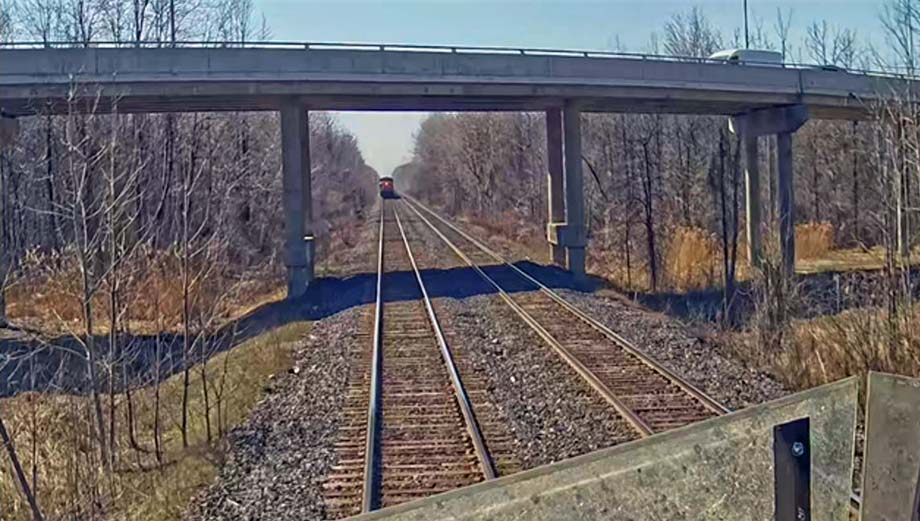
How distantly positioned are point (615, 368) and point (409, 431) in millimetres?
3772

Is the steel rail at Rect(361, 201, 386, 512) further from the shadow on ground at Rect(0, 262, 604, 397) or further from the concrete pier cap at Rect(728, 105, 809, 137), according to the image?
the concrete pier cap at Rect(728, 105, 809, 137)

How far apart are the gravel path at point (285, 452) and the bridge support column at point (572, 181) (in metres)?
14.2

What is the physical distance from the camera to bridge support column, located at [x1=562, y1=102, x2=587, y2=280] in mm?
25734

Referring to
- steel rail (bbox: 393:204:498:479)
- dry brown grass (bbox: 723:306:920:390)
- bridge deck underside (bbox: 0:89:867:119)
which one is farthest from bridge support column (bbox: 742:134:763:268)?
dry brown grass (bbox: 723:306:920:390)

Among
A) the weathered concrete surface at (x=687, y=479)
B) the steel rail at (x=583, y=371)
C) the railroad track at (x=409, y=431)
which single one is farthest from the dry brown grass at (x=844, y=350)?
the weathered concrete surface at (x=687, y=479)

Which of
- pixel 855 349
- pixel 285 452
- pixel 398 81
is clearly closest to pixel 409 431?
pixel 285 452

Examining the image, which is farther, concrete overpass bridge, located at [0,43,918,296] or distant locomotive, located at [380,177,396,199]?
distant locomotive, located at [380,177,396,199]

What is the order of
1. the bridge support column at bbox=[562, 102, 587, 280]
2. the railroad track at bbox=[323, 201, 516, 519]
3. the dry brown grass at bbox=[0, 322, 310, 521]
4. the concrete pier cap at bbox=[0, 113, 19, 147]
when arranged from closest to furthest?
the railroad track at bbox=[323, 201, 516, 519] → the dry brown grass at bbox=[0, 322, 310, 521] → the concrete pier cap at bbox=[0, 113, 19, 147] → the bridge support column at bbox=[562, 102, 587, 280]

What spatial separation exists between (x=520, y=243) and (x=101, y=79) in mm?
21703

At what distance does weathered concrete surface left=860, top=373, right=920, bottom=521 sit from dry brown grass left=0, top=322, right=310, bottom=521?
228 inches

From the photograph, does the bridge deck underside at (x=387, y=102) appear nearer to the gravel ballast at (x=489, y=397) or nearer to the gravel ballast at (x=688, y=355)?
the gravel ballast at (x=489, y=397)

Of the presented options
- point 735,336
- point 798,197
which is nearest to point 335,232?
point 798,197

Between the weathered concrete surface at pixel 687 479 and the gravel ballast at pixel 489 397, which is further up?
the weathered concrete surface at pixel 687 479

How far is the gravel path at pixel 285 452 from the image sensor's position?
6.66 meters
